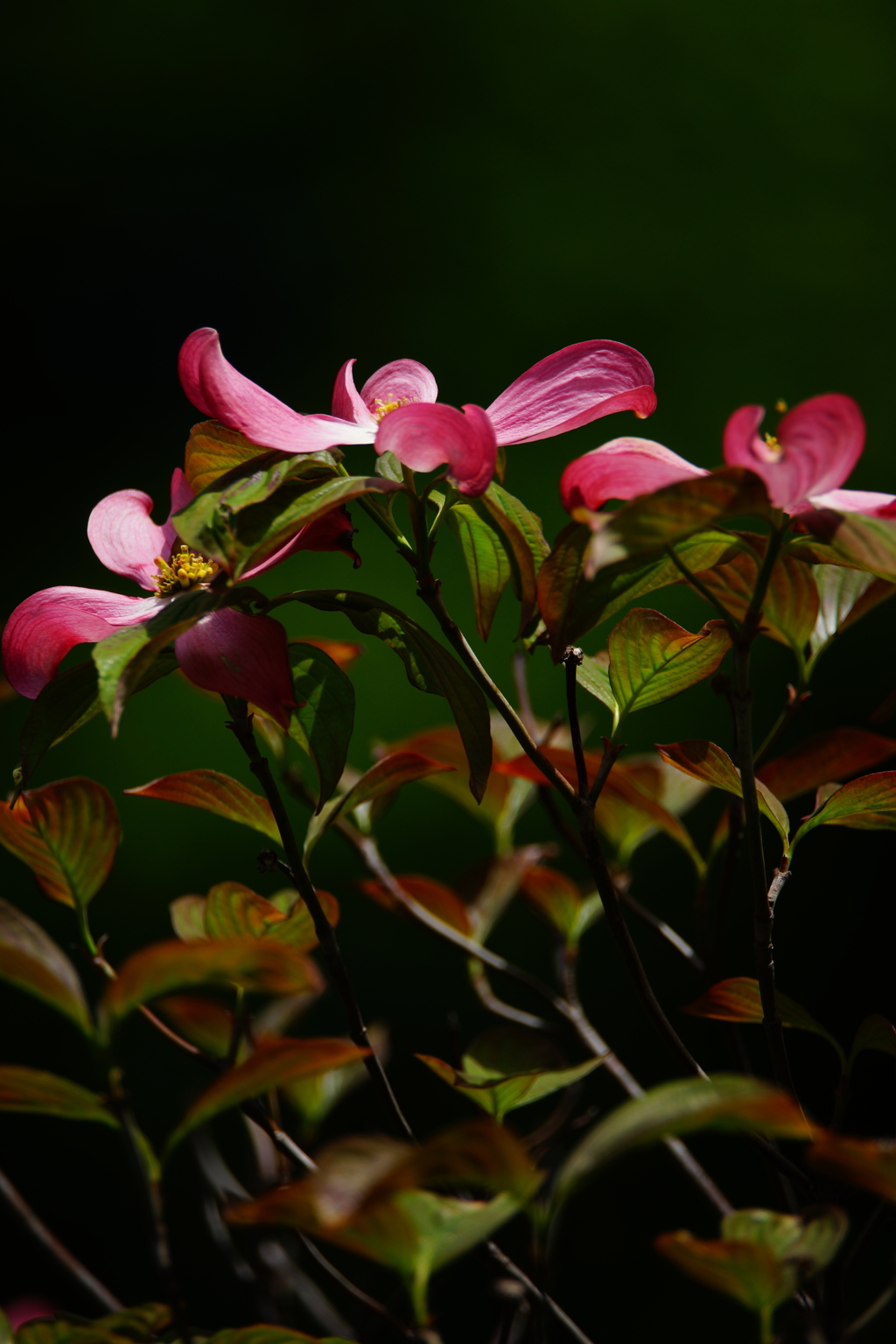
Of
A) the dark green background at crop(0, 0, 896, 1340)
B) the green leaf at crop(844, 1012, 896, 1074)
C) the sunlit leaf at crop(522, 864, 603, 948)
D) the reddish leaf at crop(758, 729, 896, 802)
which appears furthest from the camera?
the dark green background at crop(0, 0, 896, 1340)

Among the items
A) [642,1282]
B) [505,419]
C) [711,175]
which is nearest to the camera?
[505,419]

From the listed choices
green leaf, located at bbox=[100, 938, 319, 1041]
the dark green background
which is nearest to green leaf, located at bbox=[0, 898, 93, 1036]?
Answer: green leaf, located at bbox=[100, 938, 319, 1041]

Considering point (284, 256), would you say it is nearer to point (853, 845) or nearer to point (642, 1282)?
point (853, 845)

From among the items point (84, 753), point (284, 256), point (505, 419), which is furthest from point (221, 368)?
point (284, 256)

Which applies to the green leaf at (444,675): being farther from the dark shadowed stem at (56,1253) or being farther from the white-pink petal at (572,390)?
the dark shadowed stem at (56,1253)

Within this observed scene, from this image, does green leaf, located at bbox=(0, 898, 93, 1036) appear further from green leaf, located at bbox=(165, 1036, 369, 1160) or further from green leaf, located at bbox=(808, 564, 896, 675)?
green leaf, located at bbox=(808, 564, 896, 675)

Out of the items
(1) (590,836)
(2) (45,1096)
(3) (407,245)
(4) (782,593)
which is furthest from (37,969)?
(3) (407,245)
